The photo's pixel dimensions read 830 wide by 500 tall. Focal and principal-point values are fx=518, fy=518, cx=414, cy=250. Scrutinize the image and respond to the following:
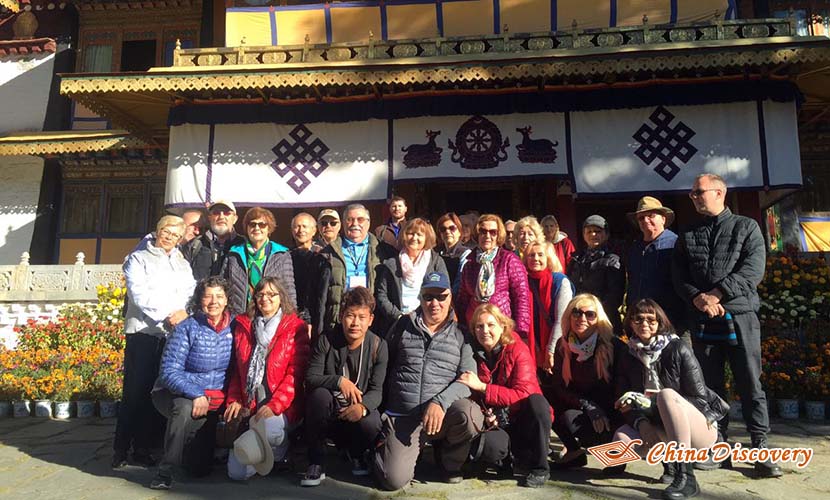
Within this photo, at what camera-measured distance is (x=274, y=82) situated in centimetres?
790

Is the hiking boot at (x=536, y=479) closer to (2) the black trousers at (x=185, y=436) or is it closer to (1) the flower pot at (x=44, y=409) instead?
(2) the black trousers at (x=185, y=436)

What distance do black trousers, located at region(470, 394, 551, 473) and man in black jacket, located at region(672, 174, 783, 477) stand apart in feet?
4.40

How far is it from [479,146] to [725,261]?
16.1 ft

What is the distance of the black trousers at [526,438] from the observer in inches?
134

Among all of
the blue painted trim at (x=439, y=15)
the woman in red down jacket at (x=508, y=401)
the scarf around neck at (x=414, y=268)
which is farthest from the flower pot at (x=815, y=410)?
the blue painted trim at (x=439, y=15)

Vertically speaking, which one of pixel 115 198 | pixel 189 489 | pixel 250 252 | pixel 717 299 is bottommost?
pixel 189 489

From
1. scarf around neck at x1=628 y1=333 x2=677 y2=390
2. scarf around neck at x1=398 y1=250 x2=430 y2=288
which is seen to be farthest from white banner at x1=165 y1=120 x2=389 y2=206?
scarf around neck at x1=628 y1=333 x2=677 y2=390

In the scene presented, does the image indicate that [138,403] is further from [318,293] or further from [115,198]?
[115,198]

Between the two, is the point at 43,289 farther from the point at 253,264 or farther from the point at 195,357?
the point at 195,357

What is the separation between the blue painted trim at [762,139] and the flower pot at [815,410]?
348 cm

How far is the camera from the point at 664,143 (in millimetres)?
7805

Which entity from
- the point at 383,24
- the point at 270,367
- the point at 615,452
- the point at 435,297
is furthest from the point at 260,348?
the point at 383,24

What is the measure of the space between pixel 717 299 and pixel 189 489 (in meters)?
3.81

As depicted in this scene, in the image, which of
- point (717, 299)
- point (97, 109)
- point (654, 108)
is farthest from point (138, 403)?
point (654, 108)
